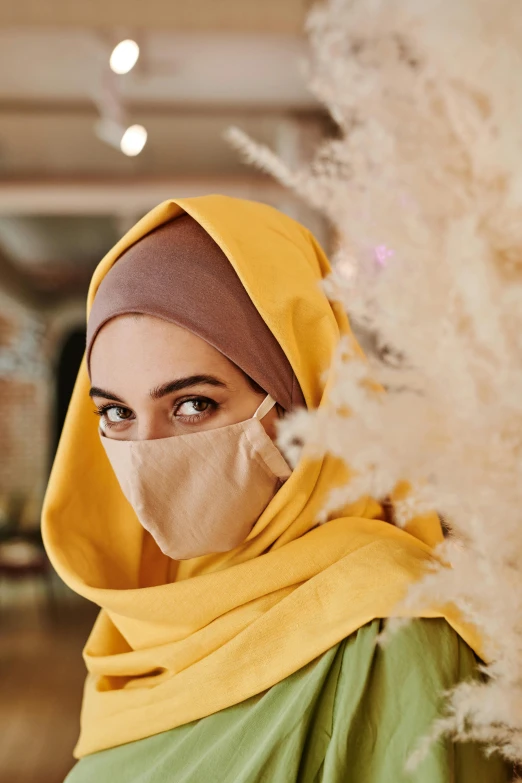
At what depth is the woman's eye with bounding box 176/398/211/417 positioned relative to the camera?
930 millimetres

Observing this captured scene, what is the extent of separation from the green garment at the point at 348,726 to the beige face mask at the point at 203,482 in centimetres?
21

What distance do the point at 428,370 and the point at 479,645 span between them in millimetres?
409

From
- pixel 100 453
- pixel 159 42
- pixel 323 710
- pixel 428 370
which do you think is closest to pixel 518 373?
pixel 428 370

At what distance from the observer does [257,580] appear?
900 mm

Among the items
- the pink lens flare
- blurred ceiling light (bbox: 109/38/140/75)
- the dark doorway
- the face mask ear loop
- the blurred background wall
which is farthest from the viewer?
the dark doorway

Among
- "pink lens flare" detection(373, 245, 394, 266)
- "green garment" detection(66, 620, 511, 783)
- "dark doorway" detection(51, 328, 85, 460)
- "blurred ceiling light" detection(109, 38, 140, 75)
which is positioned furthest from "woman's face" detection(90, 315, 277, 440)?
"dark doorway" detection(51, 328, 85, 460)

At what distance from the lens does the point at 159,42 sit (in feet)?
12.9

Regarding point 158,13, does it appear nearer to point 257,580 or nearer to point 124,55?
point 124,55

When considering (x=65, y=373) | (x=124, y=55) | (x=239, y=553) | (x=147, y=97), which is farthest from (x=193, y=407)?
(x=65, y=373)

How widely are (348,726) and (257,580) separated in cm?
21

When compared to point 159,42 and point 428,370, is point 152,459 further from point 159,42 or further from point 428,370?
point 159,42

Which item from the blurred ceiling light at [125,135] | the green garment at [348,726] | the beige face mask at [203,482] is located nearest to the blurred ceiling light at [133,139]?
the blurred ceiling light at [125,135]

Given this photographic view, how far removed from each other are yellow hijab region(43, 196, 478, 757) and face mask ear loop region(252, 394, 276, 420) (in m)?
0.05

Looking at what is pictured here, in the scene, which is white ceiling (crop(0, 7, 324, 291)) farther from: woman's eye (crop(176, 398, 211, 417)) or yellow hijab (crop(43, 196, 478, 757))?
woman's eye (crop(176, 398, 211, 417))
